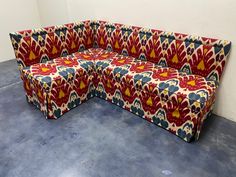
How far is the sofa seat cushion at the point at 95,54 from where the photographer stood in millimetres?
2306

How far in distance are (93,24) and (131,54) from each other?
764 mm

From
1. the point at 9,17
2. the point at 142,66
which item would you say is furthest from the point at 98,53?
the point at 9,17

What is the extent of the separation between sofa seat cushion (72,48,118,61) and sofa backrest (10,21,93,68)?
112 mm

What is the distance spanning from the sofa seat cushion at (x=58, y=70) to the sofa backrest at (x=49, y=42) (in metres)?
0.10

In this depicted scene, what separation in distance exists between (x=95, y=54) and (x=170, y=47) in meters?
0.98

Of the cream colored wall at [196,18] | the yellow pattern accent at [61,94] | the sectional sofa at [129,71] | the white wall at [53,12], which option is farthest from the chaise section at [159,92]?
the white wall at [53,12]

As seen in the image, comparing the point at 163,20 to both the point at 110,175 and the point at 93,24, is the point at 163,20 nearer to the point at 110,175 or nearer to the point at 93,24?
the point at 93,24

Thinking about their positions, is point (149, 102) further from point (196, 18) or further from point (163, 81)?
point (196, 18)

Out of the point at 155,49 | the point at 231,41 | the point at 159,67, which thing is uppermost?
the point at 231,41

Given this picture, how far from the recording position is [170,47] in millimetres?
1916

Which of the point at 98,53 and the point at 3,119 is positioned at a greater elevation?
the point at 98,53

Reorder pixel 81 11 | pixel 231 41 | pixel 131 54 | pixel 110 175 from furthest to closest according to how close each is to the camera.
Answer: pixel 81 11 < pixel 131 54 < pixel 231 41 < pixel 110 175

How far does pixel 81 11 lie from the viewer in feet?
9.21

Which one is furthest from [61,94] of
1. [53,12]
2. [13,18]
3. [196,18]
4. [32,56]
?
[13,18]
